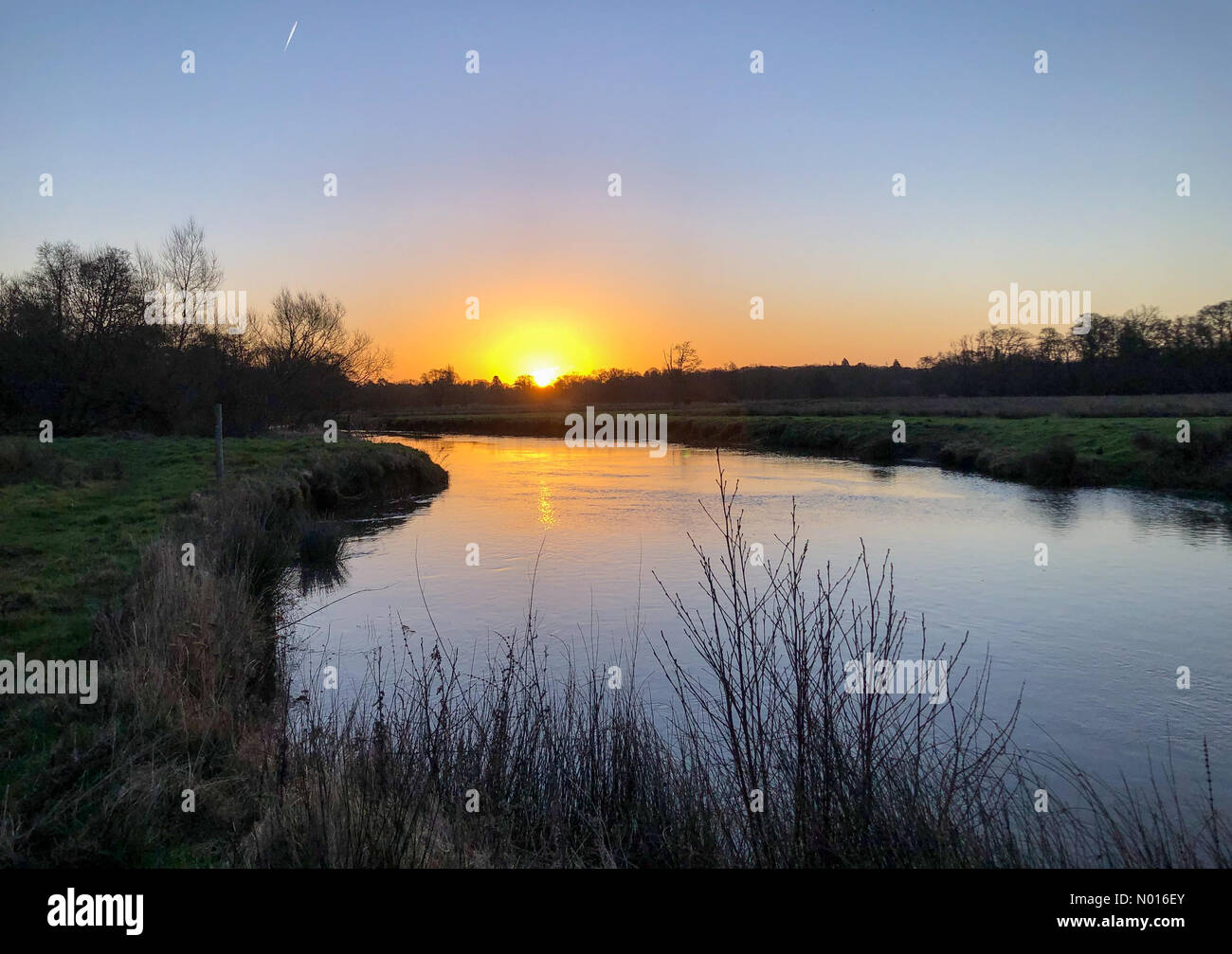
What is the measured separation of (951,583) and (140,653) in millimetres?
9844

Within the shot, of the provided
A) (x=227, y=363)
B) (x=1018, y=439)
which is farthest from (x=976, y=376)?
(x=227, y=363)

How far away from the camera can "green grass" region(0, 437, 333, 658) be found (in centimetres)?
705

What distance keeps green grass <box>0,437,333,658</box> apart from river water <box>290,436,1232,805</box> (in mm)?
2204

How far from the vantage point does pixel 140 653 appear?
19.5 feet

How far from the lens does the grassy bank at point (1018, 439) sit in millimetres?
22812

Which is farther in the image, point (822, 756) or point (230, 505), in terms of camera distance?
point (230, 505)

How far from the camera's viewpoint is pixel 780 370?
93.9 metres

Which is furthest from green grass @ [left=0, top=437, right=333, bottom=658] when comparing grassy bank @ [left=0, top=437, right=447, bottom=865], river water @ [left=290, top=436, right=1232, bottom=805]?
river water @ [left=290, top=436, right=1232, bottom=805]

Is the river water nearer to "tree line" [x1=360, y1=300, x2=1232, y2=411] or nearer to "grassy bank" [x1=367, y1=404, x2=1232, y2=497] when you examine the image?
"grassy bank" [x1=367, y1=404, x2=1232, y2=497]

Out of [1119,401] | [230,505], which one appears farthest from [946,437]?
[230,505]

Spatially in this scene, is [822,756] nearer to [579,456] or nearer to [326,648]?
[326,648]

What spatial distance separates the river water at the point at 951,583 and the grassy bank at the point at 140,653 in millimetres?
1128

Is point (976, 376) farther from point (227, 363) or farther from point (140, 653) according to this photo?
point (140, 653)
